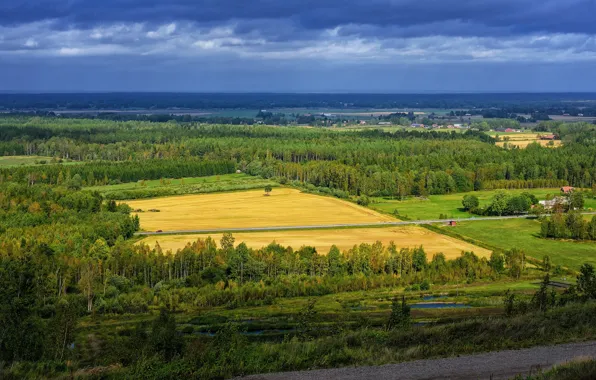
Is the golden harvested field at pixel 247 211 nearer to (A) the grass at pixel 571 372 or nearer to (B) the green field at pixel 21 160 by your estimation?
(B) the green field at pixel 21 160

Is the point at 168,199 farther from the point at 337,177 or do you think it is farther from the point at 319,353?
the point at 319,353

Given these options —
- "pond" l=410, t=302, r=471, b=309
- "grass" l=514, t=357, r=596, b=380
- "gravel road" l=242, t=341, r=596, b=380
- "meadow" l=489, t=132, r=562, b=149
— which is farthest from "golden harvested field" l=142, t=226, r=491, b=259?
"meadow" l=489, t=132, r=562, b=149

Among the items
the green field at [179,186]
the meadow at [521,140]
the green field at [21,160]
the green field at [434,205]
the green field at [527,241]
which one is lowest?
the green field at [434,205]

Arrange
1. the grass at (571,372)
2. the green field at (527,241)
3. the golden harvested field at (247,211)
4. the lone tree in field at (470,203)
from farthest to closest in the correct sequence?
the lone tree in field at (470,203) < the golden harvested field at (247,211) < the green field at (527,241) < the grass at (571,372)

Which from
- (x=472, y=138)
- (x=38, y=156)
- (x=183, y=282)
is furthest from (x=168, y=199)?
(x=472, y=138)

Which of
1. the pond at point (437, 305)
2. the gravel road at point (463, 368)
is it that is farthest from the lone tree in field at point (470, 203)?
the gravel road at point (463, 368)

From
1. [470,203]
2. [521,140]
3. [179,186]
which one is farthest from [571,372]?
[521,140]

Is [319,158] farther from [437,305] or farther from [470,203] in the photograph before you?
[437,305]
